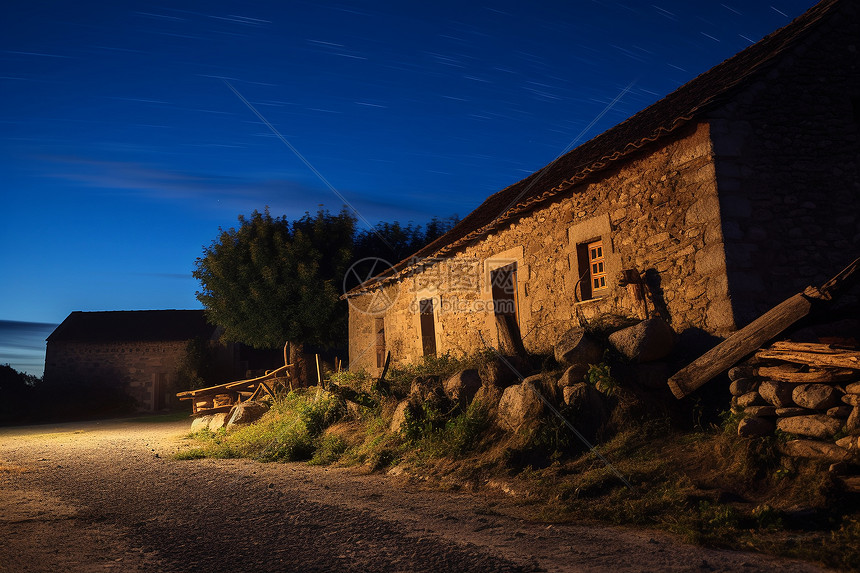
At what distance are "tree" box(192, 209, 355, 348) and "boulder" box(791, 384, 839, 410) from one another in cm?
1425

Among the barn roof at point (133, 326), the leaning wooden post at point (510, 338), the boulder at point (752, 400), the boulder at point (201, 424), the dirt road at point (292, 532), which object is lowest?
the dirt road at point (292, 532)

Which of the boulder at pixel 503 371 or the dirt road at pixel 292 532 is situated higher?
the boulder at pixel 503 371

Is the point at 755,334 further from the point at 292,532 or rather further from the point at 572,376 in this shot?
the point at 292,532

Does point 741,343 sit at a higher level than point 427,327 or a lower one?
lower

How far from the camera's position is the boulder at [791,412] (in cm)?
502

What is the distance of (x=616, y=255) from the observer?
815cm

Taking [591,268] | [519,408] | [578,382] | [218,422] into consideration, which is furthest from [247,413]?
[578,382]

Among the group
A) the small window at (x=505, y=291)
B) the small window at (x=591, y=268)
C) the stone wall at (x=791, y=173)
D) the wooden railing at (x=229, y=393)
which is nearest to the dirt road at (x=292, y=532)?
the stone wall at (x=791, y=173)

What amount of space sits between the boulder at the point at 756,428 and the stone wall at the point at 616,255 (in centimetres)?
160

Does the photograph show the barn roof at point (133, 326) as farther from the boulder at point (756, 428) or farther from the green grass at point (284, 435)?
the boulder at point (756, 428)

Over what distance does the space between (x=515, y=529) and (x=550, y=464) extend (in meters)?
1.78

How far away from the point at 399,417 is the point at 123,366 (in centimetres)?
2325

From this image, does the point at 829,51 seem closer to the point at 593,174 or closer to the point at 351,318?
the point at 593,174

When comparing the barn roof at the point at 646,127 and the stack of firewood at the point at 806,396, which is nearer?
the stack of firewood at the point at 806,396
